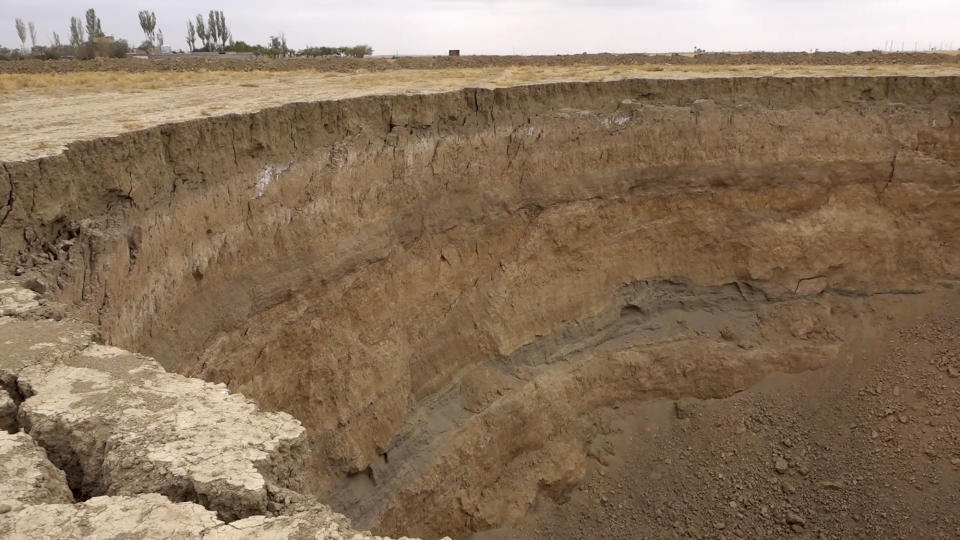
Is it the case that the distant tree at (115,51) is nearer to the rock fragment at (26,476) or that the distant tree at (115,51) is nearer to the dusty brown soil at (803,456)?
the dusty brown soil at (803,456)

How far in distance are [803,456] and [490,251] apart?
5.90 metres

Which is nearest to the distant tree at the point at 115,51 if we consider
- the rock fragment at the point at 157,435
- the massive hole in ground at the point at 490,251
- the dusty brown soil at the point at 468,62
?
the dusty brown soil at the point at 468,62

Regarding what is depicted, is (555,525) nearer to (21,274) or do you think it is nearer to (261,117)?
(261,117)

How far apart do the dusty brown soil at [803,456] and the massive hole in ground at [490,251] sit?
1.32ft

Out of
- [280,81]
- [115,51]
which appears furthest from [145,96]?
[115,51]

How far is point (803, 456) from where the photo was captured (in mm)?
11852

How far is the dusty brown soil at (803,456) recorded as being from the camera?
11078mm

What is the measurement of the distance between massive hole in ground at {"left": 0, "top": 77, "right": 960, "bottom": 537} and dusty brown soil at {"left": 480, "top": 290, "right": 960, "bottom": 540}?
0.40 meters

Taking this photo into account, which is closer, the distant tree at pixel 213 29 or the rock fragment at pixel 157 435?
the rock fragment at pixel 157 435

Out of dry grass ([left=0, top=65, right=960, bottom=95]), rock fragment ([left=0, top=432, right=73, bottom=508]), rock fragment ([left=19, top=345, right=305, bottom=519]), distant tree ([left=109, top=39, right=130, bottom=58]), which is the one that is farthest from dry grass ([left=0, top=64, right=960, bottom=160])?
distant tree ([left=109, top=39, right=130, bottom=58])

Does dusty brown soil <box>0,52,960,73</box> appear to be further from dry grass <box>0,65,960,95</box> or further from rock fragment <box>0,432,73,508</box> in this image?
rock fragment <box>0,432,73,508</box>

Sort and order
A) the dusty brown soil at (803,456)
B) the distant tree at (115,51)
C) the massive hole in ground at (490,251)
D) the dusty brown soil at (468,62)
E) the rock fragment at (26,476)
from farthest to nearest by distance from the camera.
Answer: the distant tree at (115,51) < the dusty brown soil at (468,62) < the dusty brown soil at (803,456) < the massive hole in ground at (490,251) < the rock fragment at (26,476)

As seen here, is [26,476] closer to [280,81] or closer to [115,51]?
[280,81]

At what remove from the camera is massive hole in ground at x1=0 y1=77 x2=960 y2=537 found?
7250mm
